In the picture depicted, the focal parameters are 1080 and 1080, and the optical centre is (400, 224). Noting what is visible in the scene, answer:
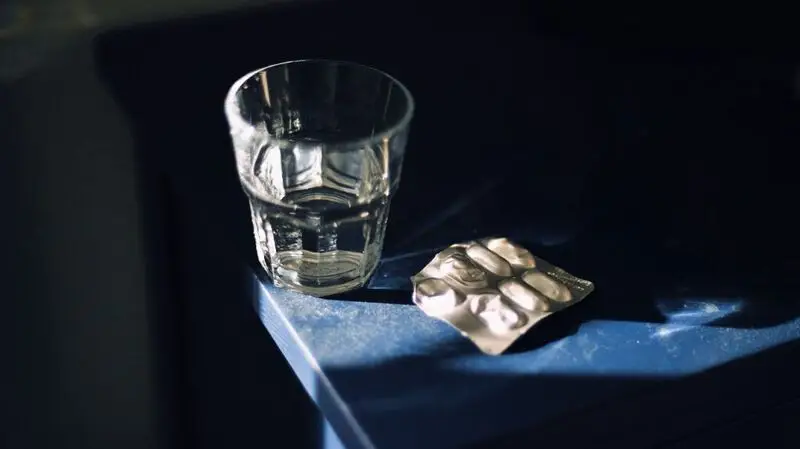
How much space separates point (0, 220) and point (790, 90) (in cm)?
65

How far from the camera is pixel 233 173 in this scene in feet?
2.53

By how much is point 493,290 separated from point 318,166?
0.46 ft

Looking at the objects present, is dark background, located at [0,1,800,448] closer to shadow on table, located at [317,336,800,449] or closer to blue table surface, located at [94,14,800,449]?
blue table surface, located at [94,14,800,449]

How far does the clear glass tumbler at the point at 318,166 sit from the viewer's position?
0.67 meters

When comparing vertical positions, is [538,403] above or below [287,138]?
below

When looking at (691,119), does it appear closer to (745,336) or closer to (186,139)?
(745,336)

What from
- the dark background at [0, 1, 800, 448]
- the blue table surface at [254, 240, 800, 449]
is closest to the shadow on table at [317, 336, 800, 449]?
the blue table surface at [254, 240, 800, 449]

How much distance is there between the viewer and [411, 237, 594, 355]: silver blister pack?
25.7 inches

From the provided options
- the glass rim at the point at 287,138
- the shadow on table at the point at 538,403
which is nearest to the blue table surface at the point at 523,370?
the shadow on table at the point at 538,403

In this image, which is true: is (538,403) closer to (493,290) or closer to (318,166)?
(493,290)

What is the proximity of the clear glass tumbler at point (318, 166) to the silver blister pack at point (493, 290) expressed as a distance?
0.05 meters

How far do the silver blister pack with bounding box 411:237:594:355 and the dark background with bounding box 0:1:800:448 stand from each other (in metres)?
0.06

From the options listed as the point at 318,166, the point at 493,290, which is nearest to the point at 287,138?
the point at 318,166

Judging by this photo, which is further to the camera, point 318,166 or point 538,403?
point 318,166
